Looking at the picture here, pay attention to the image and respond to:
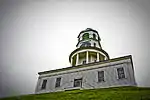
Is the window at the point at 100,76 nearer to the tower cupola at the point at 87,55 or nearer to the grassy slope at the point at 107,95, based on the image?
the tower cupola at the point at 87,55

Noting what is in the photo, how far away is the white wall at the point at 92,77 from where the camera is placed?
16.3 metres

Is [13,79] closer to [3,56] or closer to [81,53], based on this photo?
[3,56]

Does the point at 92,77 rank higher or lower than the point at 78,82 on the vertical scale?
higher

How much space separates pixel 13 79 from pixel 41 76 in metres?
7.52

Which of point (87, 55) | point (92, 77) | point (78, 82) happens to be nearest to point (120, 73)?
point (92, 77)

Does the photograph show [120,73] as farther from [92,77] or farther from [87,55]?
[87,55]

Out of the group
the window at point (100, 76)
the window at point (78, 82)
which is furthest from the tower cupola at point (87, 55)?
the window at point (100, 76)

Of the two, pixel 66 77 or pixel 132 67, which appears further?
pixel 66 77

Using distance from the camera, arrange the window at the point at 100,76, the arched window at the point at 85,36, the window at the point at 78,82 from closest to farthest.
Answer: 1. the window at the point at 100,76
2. the window at the point at 78,82
3. the arched window at the point at 85,36

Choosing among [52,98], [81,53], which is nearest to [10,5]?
[52,98]

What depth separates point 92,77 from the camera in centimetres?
1764

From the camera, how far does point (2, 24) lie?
9172 mm

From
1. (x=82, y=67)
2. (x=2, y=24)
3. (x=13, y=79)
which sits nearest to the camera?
(x=2, y=24)

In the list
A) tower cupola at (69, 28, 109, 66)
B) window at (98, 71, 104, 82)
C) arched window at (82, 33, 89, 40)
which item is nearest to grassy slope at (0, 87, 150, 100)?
window at (98, 71, 104, 82)
